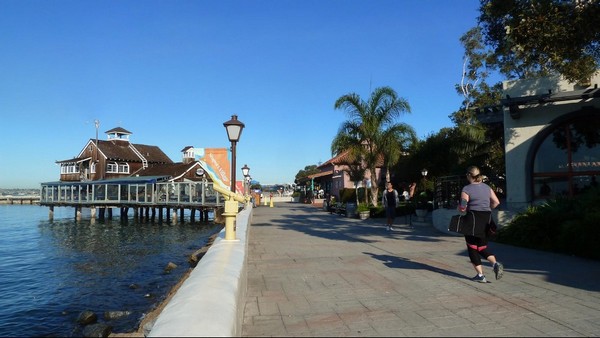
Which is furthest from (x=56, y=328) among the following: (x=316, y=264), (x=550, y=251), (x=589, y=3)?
(x=589, y=3)

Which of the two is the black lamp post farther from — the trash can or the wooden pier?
the wooden pier

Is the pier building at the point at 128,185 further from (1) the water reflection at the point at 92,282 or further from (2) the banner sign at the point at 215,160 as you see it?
(2) the banner sign at the point at 215,160

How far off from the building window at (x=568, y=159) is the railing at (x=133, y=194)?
25173 millimetres

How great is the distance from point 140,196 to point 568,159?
35723 millimetres

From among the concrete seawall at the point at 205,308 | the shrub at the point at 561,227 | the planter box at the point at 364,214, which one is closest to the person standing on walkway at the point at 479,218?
the shrub at the point at 561,227

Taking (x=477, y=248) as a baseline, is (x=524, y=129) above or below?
above

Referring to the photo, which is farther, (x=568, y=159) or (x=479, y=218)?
(x=568, y=159)

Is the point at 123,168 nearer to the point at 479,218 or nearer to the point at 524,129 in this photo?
the point at 524,129

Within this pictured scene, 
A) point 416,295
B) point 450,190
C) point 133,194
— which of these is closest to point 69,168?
point 133,194

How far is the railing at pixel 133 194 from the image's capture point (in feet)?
118

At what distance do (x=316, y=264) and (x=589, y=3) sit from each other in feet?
22.2

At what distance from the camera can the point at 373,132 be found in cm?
2070

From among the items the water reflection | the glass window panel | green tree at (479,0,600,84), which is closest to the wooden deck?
the water reflection

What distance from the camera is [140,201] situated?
129 feet
